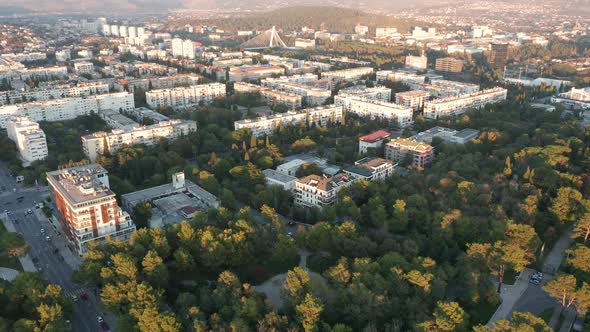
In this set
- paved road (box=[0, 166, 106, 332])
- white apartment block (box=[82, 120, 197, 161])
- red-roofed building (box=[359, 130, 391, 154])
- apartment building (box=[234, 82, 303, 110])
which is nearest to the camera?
paved road (box=[0, 166, 106, 332])

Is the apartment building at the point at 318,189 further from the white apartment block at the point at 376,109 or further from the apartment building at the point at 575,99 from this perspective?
the apartment building at the point at 575,99

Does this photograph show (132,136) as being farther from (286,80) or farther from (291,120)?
(286,80)

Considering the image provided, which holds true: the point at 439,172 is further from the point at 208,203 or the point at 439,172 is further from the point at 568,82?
the point at 568,82

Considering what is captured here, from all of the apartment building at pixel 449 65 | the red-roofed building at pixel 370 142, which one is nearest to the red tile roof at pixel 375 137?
the red-roofed building at pixel 370 142

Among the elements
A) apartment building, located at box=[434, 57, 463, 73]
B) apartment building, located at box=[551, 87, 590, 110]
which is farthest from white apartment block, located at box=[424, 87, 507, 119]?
apartment building, located at box=[434, 57, 463, 73]

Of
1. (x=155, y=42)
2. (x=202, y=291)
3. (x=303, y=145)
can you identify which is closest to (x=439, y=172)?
(x=303, y=145)

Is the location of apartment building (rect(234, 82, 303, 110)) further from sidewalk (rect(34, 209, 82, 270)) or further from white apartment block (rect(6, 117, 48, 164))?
sidewalk (rect(34, 209, 82, 270))

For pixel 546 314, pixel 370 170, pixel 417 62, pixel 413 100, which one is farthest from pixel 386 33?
pixel 546 314

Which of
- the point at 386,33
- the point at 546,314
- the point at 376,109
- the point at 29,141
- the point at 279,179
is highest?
the point at 386,33
